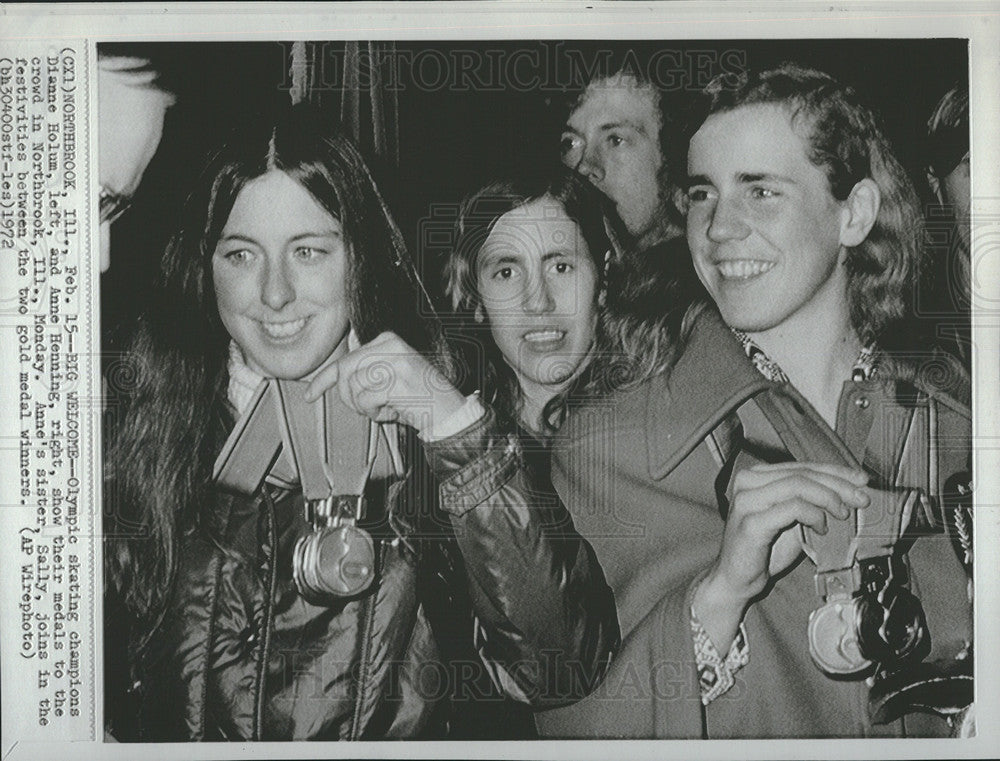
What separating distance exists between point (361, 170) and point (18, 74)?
54 cm

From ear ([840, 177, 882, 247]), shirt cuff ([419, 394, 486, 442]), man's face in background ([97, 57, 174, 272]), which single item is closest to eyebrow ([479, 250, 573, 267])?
shirt cuff ([419, 394, 486, 442])

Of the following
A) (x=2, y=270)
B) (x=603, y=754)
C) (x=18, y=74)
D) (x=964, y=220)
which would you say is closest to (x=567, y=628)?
(x=603, y=754)

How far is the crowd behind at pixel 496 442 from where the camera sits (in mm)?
1367

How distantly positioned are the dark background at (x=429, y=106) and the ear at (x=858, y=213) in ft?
0.25

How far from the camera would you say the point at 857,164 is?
→ 1384mm

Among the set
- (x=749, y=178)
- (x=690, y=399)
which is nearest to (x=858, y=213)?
(x=749, y=178)

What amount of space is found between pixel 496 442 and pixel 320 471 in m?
0.27

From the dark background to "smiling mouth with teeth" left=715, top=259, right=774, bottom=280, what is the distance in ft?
0.83

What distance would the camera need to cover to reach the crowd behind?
137 centimetres

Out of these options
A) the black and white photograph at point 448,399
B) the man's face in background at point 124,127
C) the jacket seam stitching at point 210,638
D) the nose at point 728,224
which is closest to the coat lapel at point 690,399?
the black and white photograph at point 448,399

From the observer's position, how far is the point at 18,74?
1.38 metres

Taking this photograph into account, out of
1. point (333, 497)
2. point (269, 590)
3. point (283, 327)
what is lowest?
point (269, 590)

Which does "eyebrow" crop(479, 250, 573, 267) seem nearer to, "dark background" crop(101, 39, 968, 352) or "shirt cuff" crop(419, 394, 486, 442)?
"dark background" crop(101, 39, 968, 352)

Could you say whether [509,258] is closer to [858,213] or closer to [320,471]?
[320,471]
